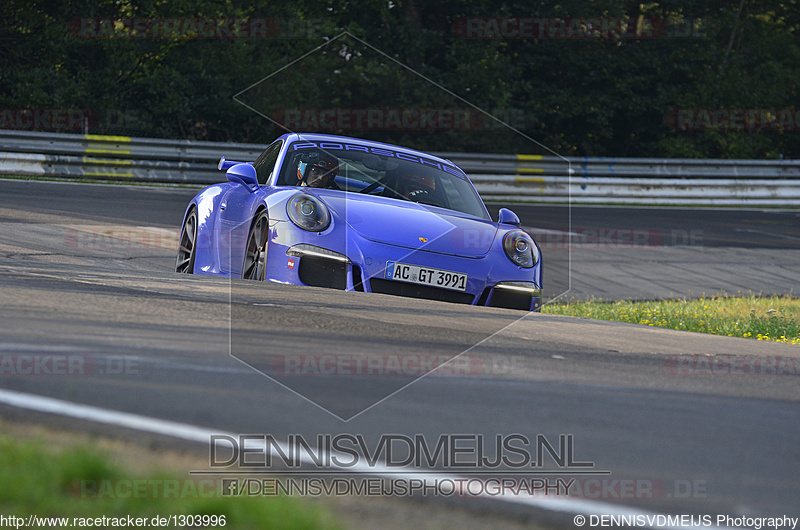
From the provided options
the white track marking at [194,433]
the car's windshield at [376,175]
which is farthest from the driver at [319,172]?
the white track marking at [194,433]

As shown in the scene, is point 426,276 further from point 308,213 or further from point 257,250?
point 257,250

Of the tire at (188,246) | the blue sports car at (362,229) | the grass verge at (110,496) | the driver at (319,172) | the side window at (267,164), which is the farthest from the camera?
the tire at (188,246)

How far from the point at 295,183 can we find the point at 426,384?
3.23 meters

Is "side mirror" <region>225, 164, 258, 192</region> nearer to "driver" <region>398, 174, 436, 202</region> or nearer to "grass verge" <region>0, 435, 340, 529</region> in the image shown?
"driver" <region>398, 174, 436, 202</region>

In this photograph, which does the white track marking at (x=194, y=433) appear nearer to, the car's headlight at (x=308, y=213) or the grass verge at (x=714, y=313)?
the car's headlight at (x=308, y=213)

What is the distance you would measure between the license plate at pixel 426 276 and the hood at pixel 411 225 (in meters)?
0.13

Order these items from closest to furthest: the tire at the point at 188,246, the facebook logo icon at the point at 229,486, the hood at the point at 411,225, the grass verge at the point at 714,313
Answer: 1. the facebook logo icon at the point at 229,486
2. the hood at the point at 411,225
3. the tire at the point at 188,246
4. the grass verge at the point at 714,313

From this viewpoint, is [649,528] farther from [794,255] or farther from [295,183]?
[794,255]

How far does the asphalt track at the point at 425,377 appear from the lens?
3.05 metres

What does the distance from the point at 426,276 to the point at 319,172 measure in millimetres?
1359

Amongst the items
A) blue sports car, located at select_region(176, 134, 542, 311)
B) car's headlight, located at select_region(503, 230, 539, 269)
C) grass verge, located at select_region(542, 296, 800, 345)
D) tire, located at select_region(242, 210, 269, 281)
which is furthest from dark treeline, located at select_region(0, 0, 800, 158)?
car's headlight, located at select_region(503, 230, 539, 269)

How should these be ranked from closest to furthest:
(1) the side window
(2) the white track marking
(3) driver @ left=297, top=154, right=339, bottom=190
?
(2) the white track marking
(3) driver @ left=297, top=154, right=339, bottom=190
(1) the side window

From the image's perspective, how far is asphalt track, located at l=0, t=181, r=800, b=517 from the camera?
3.05 meters

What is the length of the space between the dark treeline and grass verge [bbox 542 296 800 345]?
Result: 12285 millimetres
